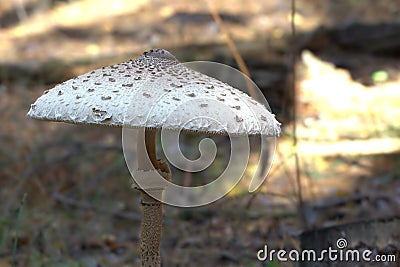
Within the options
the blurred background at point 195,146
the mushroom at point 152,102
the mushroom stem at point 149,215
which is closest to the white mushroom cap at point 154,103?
the mushroom at point 152,102

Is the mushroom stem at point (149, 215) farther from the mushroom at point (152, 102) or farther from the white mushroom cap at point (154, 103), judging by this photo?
the white mushroom cap at point (154, 103)

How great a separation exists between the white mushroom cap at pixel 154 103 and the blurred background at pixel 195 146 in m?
0.97

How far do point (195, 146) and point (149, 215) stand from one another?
3.34 metres

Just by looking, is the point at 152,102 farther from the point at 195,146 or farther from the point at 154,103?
the point at 195,146

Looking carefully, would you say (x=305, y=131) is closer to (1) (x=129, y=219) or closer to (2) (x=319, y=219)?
(2) (x=319, y=219)

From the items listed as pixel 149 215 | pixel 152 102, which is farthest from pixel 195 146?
pixel 152 102

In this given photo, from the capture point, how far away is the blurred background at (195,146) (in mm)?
4188

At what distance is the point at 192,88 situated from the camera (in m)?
2.17

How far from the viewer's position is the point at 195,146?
588 centimetres

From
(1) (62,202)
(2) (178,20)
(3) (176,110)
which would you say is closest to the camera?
(3) (176,110)

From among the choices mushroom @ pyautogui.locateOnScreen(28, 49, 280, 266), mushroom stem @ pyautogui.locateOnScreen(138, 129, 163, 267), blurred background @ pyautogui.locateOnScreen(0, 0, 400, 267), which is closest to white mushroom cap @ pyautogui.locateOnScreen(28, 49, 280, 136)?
mushroom @ pyautogui.locateOnScreen(28, 49, 280, 266)

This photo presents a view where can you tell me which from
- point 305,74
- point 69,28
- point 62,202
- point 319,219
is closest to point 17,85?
point 69,28

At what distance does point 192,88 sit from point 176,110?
186mm

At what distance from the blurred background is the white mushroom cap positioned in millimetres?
970
